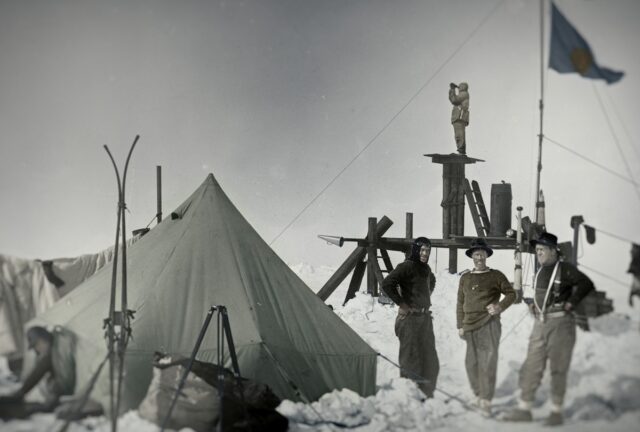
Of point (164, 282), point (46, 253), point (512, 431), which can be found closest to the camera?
point (512, 431)

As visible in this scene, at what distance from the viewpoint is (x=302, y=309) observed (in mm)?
6801

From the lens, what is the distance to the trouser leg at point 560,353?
216 inches

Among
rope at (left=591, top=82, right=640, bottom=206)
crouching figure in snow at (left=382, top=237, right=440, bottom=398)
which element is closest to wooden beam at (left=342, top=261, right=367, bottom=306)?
crouching figure in snow at (left=382, top=237, right=440, bottom=398)

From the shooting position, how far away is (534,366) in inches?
223

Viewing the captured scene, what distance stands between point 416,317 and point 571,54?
116 inches

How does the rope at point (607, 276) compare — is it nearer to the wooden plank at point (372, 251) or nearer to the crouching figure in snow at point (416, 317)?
the crouching figure in snow at point (416, 317)

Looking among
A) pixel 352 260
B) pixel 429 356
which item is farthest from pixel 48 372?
pixel 352 260

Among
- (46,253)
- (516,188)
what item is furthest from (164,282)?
(516,188)

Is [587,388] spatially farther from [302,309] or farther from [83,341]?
[83,341]

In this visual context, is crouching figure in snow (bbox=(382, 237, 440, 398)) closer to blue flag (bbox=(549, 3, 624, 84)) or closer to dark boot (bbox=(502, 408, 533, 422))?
dark boot (bbox=(502, 408, 533, 422))

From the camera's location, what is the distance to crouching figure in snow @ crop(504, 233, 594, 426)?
5.50 m

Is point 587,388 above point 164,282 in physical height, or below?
below

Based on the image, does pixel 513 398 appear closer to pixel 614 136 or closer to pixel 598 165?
pixel 598 165

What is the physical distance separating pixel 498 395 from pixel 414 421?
0.90m
